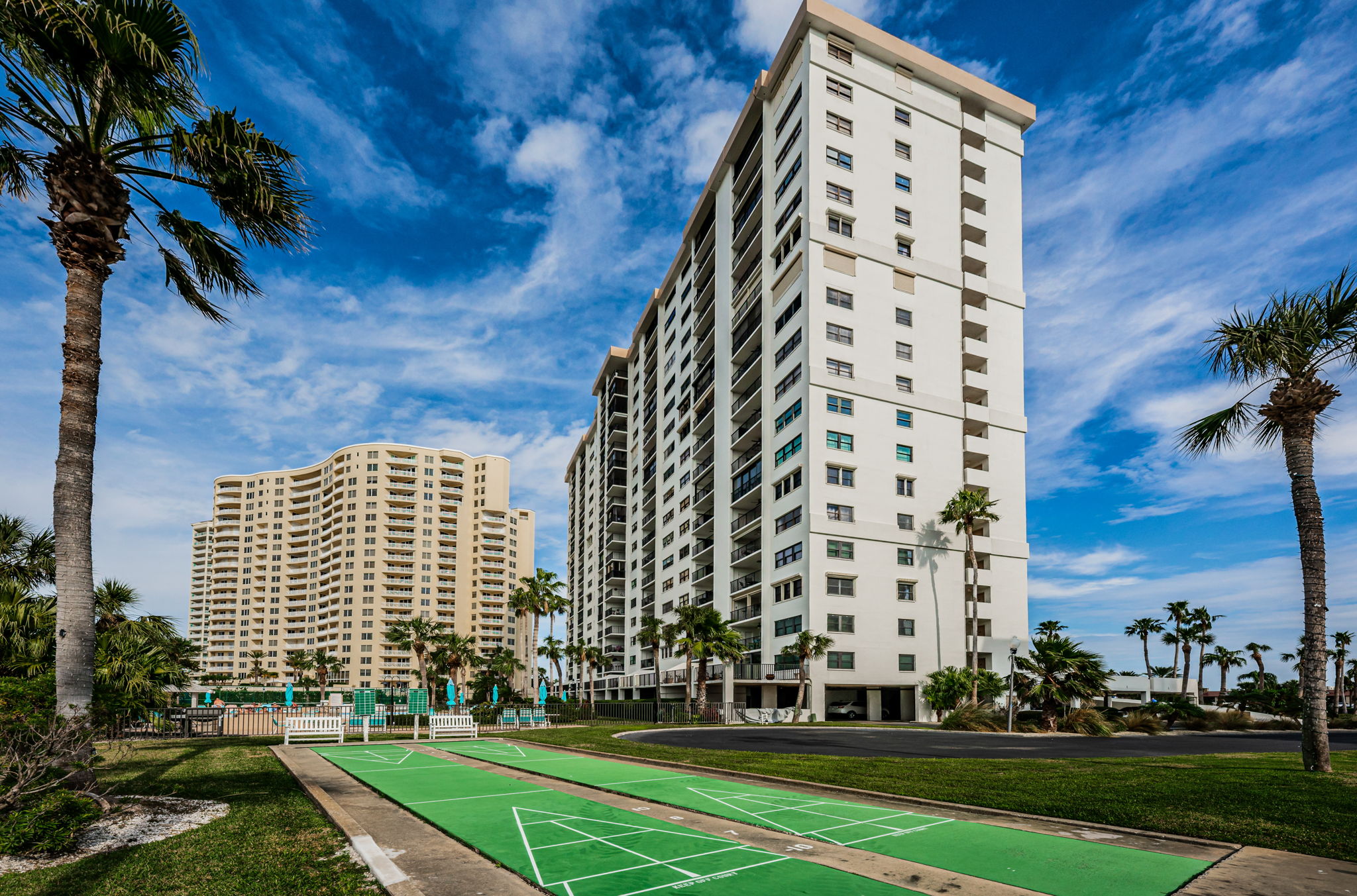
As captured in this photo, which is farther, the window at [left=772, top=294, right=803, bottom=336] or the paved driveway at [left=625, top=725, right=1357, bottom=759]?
the window at [left=772, top=294, right=803, bottom=336]

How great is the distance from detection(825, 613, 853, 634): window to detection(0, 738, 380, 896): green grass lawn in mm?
41739

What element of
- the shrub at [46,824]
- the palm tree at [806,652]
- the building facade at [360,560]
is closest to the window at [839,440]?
the palm tree at [806,652]

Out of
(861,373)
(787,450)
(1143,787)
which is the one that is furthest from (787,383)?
(1143,787)

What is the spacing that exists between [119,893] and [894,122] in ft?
217

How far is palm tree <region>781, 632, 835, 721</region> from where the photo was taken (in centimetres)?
4878

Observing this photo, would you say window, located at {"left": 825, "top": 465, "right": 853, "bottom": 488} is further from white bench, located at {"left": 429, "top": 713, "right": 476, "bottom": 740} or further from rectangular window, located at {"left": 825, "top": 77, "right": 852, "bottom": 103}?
white bench, located at {"left": 429, "top": 713, "right": 476, "bottom": 740}

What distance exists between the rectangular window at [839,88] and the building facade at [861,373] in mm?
133

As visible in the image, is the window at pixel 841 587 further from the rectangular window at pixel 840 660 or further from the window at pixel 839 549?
the rectangular window at pixel 840 660

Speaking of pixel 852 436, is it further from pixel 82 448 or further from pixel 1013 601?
pixel 82 448

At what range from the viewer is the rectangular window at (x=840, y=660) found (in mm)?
50781

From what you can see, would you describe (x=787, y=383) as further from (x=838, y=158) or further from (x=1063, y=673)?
(x=1063, y=673)

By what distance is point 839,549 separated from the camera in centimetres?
5262

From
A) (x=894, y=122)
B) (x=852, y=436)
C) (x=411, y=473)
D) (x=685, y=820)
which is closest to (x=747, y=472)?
(x=852, y=436)

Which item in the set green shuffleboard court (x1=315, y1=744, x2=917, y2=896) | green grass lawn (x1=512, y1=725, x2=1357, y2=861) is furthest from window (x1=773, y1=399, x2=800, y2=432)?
green shuffleboard court (x1=315, y1=744, x2=917, y2=896)
